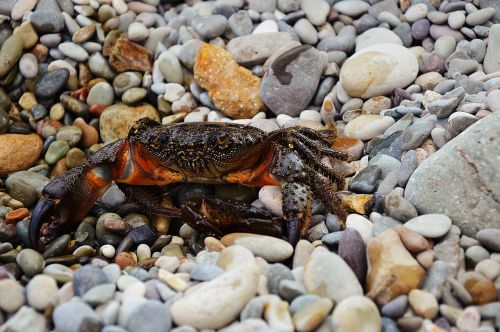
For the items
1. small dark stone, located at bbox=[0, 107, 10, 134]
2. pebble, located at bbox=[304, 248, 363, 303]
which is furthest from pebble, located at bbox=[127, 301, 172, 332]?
small dark stone, located at bbox=[0, 107, 10, 134]

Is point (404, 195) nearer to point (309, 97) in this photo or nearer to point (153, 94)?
point (309, 97)

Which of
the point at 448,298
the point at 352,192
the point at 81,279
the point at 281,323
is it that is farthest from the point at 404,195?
the point at 81,279

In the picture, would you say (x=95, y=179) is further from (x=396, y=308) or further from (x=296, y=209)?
(x=396, y=308)

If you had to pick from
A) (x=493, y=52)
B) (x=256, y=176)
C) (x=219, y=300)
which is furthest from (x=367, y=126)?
(x=219, y=300)

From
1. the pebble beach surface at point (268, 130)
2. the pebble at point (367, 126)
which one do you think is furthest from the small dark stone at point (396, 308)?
the pebble at point (367, 126)

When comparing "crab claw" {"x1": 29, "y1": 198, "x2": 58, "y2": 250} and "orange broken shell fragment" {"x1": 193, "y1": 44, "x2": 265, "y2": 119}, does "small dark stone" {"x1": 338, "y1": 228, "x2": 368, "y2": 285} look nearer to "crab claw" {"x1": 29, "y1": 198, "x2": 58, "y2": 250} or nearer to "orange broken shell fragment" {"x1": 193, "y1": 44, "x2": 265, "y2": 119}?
"crab claw" {"x1": 29, "y1": 198, "x2": 58, "y2": 250}

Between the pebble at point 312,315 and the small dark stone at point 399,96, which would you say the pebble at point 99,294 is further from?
the small dark stone at point 399,96
